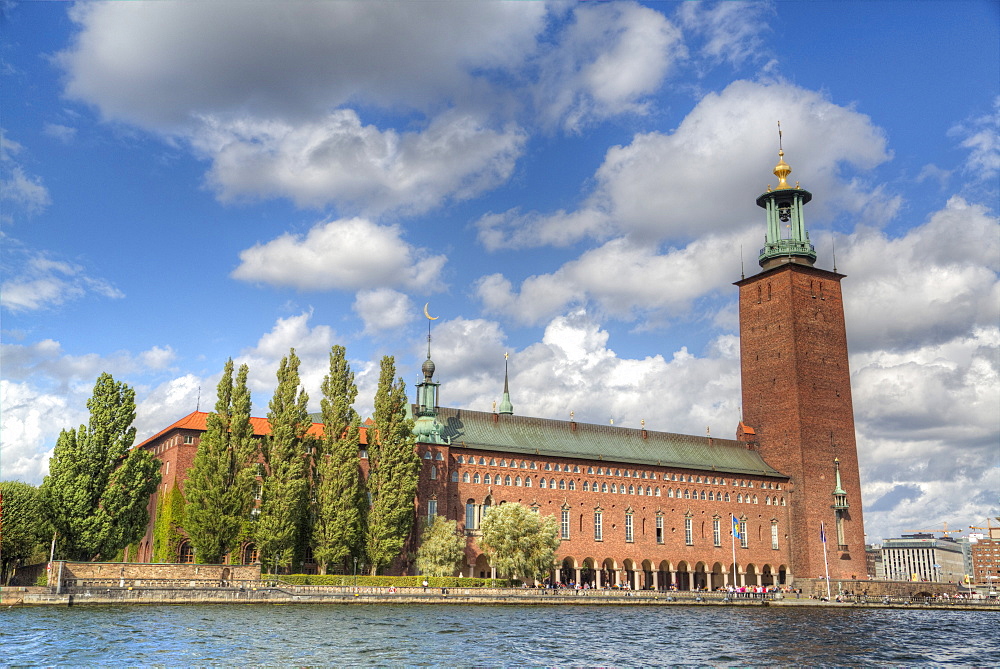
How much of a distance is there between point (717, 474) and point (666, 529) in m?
8.72

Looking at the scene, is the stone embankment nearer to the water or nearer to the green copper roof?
the water

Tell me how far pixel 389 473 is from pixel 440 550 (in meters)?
7.45

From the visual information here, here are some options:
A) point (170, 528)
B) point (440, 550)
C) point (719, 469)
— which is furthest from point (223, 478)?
point (719, 469)

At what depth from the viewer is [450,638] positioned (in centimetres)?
3850

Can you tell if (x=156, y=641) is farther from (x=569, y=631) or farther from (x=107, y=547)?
(x=107, y=547)

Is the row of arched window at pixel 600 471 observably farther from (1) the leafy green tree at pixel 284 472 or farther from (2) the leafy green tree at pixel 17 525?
(2) the leafy green tree at pixel 17 525

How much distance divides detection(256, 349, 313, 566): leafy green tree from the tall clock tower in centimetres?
5088

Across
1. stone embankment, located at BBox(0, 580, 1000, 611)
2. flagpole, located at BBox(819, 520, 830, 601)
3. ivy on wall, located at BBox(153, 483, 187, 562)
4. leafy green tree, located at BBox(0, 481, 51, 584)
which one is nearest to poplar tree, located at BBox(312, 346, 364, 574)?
stone embankment, located at BBox(0, 580, 1000, 611)

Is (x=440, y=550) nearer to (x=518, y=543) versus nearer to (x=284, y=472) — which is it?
(x=518, y=543)

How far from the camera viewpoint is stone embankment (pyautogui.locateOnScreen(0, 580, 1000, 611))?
5084 cm

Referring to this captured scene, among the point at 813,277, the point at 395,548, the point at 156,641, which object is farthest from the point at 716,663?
the point at 813,277

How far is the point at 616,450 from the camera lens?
292ft

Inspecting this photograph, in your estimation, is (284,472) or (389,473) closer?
(284,472)

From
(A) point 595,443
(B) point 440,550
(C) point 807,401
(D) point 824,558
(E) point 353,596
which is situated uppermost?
(C) point 807,401
